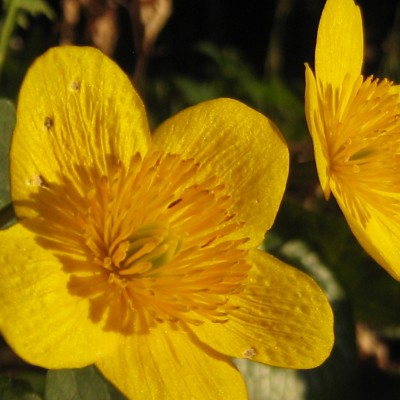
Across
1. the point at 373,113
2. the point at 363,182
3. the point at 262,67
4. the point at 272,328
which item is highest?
the point at 373,113

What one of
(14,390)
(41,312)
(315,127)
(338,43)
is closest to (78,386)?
A: (14,390)

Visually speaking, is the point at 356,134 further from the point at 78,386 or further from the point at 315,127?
the point at 78,386

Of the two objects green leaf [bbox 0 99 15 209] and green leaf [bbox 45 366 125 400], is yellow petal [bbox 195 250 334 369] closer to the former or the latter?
green leaf [bbox 45 366 125 400]

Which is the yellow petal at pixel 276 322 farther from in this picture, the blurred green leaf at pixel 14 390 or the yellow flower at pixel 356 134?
the blurred green leaf at pixel 14 390

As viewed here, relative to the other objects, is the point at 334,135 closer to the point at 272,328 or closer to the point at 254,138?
the point at 254,138

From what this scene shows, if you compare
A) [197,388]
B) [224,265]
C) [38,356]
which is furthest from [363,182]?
[38,356]

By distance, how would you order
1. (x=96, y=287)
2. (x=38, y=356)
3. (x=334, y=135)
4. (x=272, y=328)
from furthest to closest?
(x=334, y=135) < (x=272, y=328) < (x=96, y=287) < (x=38, y=356)

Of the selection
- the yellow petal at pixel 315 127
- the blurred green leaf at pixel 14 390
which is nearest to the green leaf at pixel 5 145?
the blurred green leaf at pixel 14 390

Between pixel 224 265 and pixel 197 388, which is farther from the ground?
pixel 224 265
